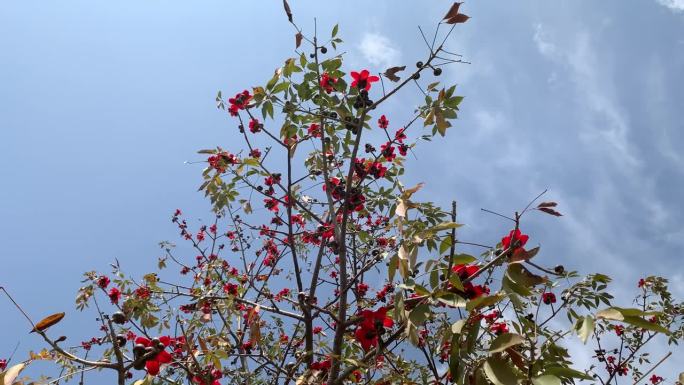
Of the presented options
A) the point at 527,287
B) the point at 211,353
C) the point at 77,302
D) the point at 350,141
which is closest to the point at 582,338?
the point at 527,287

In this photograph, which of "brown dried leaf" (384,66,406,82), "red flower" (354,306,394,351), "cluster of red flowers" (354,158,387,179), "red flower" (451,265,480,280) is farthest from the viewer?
"cluster of red flowers" (354,158,387,179)

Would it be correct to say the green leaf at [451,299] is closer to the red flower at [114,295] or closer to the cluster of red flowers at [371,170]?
the cluster of red flowers at [371,170]

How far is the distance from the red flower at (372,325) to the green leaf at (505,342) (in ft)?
2.35

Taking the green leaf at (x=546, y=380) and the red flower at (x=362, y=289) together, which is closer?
the green leaf at (x=546, y=380)

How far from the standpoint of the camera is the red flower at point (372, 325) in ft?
5.56

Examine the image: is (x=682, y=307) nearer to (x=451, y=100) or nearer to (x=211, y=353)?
(x=451, y=100)

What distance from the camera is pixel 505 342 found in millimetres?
991

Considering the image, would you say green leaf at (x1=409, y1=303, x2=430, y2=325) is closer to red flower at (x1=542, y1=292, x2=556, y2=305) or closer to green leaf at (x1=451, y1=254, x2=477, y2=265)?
green leaf at (x1=451, y1=254, x2=477, y2=265)

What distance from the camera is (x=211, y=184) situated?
3.33 meters

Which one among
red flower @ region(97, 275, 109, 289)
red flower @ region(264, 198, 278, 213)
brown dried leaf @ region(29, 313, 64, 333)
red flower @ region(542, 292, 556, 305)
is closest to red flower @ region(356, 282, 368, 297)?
red flower @ region(264, 198, 278, 213)

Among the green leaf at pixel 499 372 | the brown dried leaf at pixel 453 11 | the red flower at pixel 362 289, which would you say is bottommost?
the green leaf at pixel 499 372

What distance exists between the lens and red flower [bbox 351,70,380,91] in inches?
113

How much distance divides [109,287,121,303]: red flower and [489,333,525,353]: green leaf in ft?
12.4

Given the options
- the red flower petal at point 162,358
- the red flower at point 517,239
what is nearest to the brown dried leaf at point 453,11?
the red flower at point 517,239
